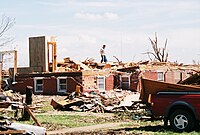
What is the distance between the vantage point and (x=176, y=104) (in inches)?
590

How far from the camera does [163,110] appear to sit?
1534cm

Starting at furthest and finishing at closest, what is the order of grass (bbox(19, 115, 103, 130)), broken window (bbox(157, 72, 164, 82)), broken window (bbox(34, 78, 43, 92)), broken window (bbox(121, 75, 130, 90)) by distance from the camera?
1. broken window (bbox(157, 72, 164, 82))
2. broken window (bbox(34, 78, 43, 92))
3. broken window (bbox(121, 75, 130, 90))
4. grass (bbox(19, 115, 103, 130))

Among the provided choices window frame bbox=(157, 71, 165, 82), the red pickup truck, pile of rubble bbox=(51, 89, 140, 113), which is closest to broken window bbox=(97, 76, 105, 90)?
window frame bbox=(157, 71, 165, 82)

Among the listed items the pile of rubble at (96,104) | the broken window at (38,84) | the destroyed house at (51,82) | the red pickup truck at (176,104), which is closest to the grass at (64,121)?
the pile of rubble at (96,104)

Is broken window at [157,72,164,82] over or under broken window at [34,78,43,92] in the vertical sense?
over

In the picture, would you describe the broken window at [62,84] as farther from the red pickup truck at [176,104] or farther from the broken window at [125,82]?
the red pickup truck at [176,104]

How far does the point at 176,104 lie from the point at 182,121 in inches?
22.6

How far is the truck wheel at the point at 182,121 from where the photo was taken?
14805 mm

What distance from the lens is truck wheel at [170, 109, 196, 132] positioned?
48.6 feet

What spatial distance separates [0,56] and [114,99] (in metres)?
16.0

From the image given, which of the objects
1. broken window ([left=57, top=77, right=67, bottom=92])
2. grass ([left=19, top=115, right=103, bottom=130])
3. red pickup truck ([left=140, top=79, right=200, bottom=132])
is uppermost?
red pickup truck ([left=140, top=79, right=200, bottom=132])

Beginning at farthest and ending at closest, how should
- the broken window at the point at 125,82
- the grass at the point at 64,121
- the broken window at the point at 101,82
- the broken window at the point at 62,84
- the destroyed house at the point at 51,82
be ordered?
1. the broken window at the point at 125,82
2. the broken window at the point at 101,82
3. the broken window at the point at 62,84
4. the destroyed house at the point at 51,82
5. the grass at the point at 64,121

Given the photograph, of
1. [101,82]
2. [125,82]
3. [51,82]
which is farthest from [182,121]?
[51,82]

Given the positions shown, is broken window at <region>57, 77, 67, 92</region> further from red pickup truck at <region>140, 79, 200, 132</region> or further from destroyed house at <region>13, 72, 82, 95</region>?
red pickup truck at <region>140, 79, 200, 132</region>
